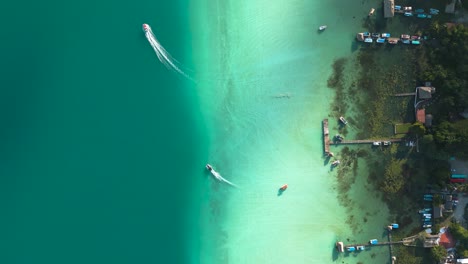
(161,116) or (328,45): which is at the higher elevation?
(328,45)

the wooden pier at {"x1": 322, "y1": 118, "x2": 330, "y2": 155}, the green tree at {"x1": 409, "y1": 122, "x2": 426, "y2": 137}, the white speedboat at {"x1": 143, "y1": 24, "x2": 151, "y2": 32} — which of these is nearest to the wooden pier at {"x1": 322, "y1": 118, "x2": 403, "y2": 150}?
the wooden pier at {"x1": 322, "y1": 118, "x2": 330, "y2": 155}

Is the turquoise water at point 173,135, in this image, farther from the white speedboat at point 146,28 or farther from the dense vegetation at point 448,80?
the dense vegetation at point 448,80

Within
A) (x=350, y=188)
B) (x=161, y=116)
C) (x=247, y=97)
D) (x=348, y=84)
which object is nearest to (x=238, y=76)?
(x=247, y=97)

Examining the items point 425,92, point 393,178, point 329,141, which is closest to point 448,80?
point 425,92

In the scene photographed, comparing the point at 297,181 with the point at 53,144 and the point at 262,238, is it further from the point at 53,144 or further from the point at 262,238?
the point at 53,144

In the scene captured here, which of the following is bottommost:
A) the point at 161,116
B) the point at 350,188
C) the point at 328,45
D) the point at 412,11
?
the point at 350,188

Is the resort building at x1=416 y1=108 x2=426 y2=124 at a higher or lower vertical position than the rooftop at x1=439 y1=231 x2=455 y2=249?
higher

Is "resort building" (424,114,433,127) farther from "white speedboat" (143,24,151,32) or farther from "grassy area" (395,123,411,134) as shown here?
"white speedboat" (143,24,151,32)
